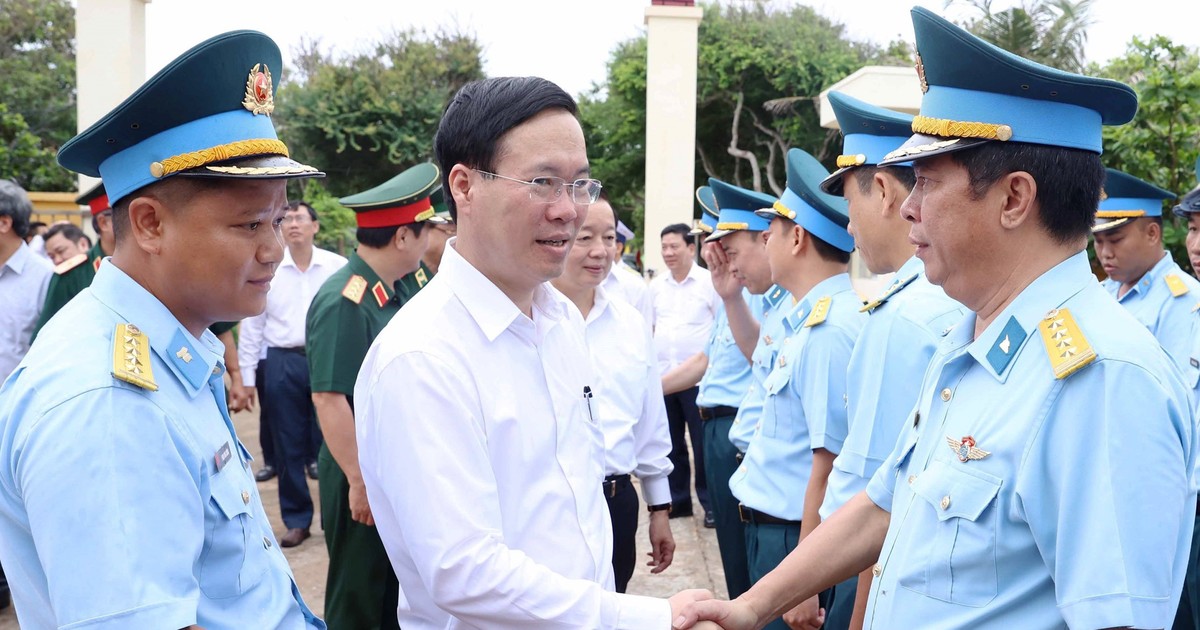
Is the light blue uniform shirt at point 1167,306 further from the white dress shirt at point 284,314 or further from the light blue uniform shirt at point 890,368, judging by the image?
the white dress shirt at point 284,314

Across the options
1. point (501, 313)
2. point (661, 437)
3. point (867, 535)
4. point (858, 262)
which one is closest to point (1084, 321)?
point (867, 535)

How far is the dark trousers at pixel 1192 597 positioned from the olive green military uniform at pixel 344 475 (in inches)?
120

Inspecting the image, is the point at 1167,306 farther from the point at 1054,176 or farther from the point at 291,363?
the point at 291,363

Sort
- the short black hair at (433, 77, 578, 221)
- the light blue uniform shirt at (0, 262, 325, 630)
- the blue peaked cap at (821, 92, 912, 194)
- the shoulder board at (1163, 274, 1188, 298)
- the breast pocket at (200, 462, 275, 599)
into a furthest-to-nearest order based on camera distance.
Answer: the shoulder board at (1163, 274, 1188, 298)
the blue peaked cap at (821, 92, 912, 194)
the short black hair at (433, 77, 578, 221)
the breast pocket at (200, 462, 275, 599)
the light blue uniform shirt at (0, 262, 325, 630)

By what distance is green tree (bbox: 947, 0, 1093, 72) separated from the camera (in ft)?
42.7

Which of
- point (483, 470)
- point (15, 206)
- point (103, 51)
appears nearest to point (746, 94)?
point (103, 51)

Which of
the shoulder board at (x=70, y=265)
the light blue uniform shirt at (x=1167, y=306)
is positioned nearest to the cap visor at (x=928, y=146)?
the light blue uniform shirt at (x=1167, y=306)

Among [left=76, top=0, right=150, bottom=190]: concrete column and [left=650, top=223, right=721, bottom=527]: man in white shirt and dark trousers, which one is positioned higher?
[left=76, top=0, right=150, bottom=190]: concrete column

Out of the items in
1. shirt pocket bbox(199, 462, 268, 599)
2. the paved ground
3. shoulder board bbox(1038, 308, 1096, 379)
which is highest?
shoulder board bbox(1038, 308, 1096, 379)

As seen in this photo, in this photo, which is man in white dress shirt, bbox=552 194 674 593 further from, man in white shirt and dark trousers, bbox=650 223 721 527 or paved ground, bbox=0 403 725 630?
man in white shirt and dark trousers, bbox=650 223 721 527

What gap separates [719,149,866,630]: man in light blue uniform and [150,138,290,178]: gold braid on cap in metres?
1.77

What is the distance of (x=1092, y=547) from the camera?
4.58 feet

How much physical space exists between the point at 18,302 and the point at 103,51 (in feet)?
33.8

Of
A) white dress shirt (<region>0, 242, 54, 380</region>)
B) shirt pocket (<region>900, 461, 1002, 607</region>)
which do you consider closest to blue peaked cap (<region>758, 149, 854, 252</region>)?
shirt pocket (<region>900, 461, 1002, 607</region>)
